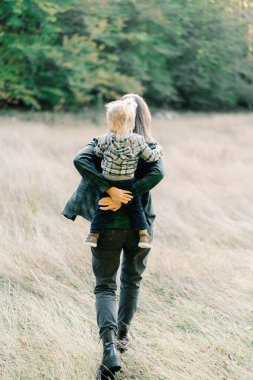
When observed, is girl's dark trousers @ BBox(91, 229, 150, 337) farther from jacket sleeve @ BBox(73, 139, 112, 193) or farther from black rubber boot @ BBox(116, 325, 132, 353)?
jacket sleeve @ BBox(73, 139, 112, 193)

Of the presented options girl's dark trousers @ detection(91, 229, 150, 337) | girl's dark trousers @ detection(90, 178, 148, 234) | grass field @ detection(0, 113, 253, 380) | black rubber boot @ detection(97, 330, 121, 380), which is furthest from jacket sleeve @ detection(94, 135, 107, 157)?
grass field @ detection(0, 113, 253, 380)

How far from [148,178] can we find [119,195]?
9.0 inches

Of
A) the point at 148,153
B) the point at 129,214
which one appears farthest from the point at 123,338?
the point at 148,153

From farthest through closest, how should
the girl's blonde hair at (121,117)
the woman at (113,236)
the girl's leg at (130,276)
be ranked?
the girl's leg at (130,276) < the woman at (113,236) < the girl's blonde hair at (121,117)

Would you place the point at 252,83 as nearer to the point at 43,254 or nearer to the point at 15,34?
the point at 15,34

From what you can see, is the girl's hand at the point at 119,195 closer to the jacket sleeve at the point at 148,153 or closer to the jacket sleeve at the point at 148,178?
the jacket sleeve at the point at 148,178

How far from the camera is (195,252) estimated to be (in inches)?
228

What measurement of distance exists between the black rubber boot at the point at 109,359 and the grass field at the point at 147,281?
132 mm

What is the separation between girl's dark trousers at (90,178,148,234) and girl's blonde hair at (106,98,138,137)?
0.32 metres

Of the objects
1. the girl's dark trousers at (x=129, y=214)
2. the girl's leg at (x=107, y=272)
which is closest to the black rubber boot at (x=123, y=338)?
the girl's leg at (x=107, y=272)

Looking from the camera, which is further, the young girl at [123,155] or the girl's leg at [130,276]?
the girl's leg at [130,276]

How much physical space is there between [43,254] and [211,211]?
9.42ft

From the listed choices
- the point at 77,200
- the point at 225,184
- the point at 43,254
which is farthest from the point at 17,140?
the point at 77,200

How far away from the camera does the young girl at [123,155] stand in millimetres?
3152
